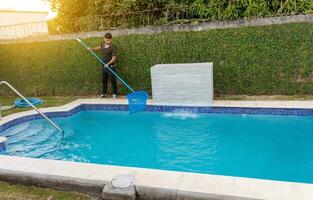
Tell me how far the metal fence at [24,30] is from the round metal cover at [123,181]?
34.5 ft

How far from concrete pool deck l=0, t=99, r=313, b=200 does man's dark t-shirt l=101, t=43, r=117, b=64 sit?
4.55 meters

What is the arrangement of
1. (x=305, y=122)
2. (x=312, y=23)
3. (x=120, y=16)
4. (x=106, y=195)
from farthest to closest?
(x=120, y=16) < (x=312, y=23) < (x=305, y=122) < (x=106, y=195)

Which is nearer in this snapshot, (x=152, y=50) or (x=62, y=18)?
(x=152, y=50)

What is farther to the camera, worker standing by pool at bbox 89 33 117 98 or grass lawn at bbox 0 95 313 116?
worker standing by pool at bbox 89 33 117 98

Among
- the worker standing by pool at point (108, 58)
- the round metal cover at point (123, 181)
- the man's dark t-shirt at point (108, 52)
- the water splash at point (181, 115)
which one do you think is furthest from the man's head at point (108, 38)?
the round metal cover at point (123, 181)

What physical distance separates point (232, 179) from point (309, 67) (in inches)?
195

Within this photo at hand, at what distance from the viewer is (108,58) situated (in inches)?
333

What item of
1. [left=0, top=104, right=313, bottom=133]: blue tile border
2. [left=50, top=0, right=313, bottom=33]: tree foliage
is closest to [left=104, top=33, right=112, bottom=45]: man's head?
[left=50, top=0, right=313, bottom=33]: tree foliage

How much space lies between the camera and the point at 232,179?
3.36 m

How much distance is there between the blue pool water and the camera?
4.65 m

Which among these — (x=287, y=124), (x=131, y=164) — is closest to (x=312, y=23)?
(x=287, y=124)

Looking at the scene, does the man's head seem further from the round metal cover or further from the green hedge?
the round metal cover

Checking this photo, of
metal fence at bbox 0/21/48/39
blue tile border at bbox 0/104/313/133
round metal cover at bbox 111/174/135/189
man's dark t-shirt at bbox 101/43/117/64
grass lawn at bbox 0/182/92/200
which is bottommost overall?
grass lawn at bbox 0/182/92/200

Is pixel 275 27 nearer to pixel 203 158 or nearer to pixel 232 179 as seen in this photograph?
pixel 203 158
